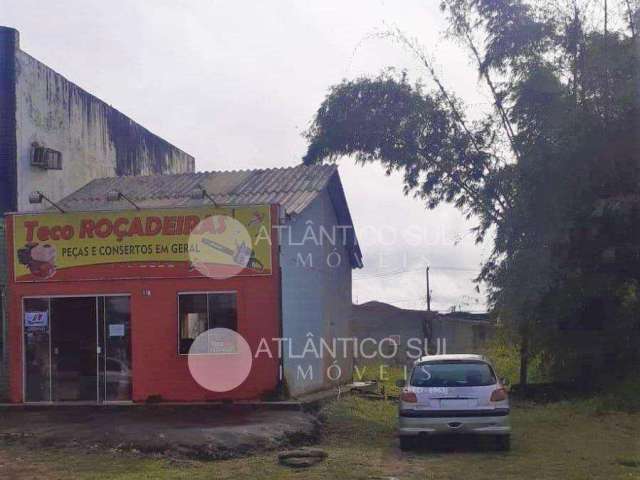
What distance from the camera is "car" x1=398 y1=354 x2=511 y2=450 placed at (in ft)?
41.3

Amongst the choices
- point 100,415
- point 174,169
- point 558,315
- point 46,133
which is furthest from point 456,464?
point 174,169

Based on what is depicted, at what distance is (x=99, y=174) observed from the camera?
83.0ft

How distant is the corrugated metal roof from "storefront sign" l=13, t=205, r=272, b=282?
156 cm

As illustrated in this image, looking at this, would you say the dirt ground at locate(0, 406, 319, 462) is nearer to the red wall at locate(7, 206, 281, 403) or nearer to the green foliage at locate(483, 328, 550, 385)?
the red wall at locate(7, 206, 281, 403)

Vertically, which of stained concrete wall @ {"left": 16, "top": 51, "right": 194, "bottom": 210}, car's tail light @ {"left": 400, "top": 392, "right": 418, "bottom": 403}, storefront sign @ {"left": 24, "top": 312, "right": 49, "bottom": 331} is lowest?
car's tail light @ {"left": 400, "top": 392, "right": 418, "bottom": 403}

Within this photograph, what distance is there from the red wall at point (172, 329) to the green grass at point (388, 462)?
8.20 ft

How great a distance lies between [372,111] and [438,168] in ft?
8.03

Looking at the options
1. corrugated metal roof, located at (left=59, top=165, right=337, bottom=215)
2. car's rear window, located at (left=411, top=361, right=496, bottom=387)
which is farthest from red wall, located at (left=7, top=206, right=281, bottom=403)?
car's rear window, located at (left=411, top=361, right=496, bottom=387)

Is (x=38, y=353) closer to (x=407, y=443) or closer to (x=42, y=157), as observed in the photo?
(x=42, y=157)

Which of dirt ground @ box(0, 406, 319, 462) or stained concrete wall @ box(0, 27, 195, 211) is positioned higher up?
stained concrete wall @ box(0, 27, 195, 211)

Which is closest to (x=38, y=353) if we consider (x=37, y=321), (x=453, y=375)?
(x=37, y=321)

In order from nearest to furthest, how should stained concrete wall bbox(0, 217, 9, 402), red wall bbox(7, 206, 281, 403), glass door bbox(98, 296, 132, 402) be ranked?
red wall bbox(7, 206, 281, 403) → glass door bbox(98, 296, 132, 402) → stained concrete wall bbox(0, 217, 9, 402)

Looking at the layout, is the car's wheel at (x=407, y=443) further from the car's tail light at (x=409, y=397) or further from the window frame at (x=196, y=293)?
the window frame at (x=196, y=293)

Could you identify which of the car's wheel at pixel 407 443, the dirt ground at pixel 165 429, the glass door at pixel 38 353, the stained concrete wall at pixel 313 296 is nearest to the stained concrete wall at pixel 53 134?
the glass door at pixel 38 353
